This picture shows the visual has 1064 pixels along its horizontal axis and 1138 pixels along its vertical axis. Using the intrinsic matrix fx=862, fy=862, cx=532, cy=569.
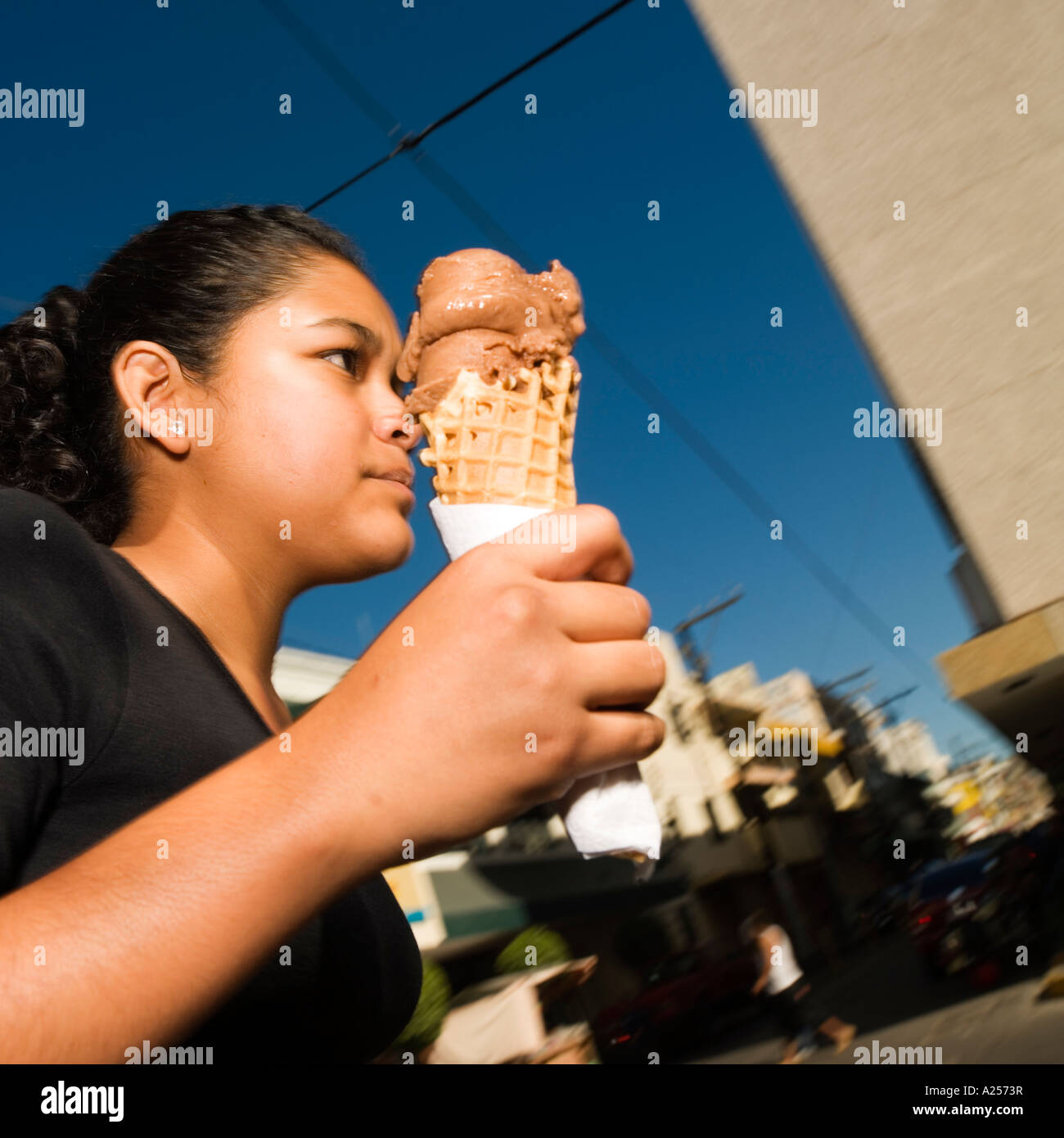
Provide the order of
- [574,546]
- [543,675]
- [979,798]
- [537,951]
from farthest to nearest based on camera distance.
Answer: [979,798] < [537,951] < [574,546] < [543,675]

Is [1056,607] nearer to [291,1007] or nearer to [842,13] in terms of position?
[842,13]

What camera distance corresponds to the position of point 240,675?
4.36 feet

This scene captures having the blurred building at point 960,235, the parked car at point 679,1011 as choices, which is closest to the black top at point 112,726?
the blurred building at point 960,235

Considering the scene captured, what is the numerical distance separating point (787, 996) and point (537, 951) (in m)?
3.91

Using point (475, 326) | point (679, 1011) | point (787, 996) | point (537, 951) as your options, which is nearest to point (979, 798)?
point (679, 1011)

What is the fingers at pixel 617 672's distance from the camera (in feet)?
2.97

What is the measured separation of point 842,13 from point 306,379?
27.7 ft

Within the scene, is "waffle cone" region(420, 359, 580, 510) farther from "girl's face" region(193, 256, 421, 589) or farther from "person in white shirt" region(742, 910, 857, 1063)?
"person in white shirt" region(742, 910, 857, 1063)

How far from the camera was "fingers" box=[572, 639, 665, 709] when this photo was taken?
35.6 inches

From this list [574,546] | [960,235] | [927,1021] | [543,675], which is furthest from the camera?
[927,1021]

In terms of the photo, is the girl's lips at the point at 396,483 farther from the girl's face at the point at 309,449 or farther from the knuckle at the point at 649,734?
the knuckle at the point at 649,734

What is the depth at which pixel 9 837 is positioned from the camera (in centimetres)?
75

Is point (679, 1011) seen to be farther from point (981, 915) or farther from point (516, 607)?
point (516, 607)
